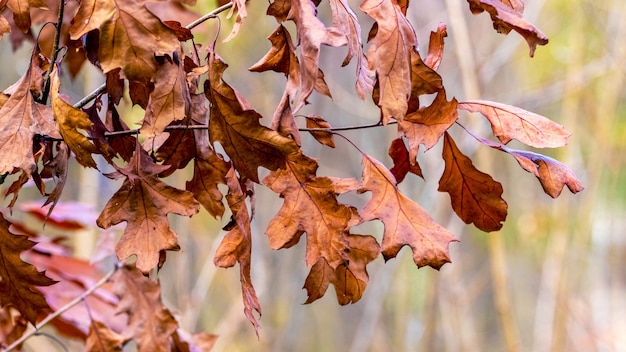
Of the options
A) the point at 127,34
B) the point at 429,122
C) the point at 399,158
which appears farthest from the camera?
the point at 399,158

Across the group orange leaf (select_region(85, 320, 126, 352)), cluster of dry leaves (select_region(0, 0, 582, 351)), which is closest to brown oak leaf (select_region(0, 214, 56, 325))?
cluster of dry leaves (select_region(0, 0, 582, 351))

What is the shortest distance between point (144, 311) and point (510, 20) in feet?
2.02

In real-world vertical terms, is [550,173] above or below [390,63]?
below

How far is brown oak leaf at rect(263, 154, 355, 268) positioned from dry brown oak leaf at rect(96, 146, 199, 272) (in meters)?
0.08

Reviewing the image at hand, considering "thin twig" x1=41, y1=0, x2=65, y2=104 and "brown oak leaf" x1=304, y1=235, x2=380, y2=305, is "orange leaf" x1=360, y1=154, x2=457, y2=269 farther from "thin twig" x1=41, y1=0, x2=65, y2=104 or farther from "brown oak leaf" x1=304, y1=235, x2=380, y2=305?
"thin twig" x1=41, y1=0, x2=65, y2=104

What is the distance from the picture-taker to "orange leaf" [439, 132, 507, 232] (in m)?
0.72

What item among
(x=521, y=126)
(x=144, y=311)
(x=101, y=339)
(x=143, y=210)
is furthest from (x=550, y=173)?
(x=101, y=339)

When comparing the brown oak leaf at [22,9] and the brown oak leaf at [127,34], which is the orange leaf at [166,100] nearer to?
the brown oak leaf at [127,34]

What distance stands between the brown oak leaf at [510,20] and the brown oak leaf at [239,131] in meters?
0.24

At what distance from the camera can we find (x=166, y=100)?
60cm

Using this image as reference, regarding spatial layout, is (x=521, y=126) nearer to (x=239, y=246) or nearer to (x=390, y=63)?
(x=390, y=63)

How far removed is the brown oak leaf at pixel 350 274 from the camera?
69 centimetres

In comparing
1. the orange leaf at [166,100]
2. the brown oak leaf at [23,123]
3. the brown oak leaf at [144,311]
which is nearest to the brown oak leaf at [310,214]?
the orange leaf at [166,100]

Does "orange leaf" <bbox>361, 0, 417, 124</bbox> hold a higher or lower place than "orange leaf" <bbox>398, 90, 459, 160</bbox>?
higher
